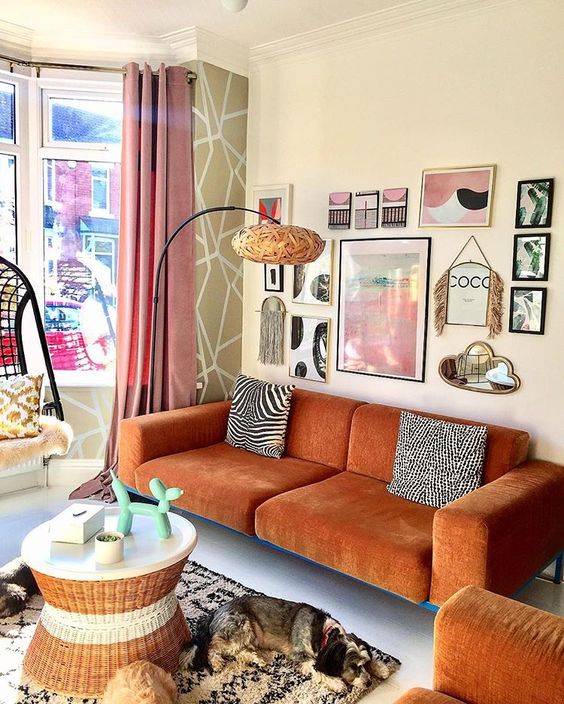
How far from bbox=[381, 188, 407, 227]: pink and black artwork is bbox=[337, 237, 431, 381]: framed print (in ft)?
0.32

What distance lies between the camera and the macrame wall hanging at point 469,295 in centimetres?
324

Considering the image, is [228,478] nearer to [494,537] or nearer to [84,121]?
[494,537]

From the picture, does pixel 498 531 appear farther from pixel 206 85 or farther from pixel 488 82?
pixel 206 85

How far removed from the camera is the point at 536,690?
154 centimetres

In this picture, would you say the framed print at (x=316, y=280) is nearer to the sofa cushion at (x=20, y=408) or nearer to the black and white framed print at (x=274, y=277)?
the black and white framed print at (x=274, y=277)

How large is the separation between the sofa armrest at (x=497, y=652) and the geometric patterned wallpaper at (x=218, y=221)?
2821mm

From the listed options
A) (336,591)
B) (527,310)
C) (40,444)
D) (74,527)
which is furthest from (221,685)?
(527,310)

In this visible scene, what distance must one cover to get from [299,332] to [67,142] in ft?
6.16

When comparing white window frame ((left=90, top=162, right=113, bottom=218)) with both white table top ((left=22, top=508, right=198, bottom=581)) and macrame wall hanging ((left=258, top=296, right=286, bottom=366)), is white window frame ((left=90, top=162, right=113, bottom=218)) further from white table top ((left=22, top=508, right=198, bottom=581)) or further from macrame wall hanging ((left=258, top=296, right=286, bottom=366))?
white table top ((left=22, top=508, right=198, bottom=581))

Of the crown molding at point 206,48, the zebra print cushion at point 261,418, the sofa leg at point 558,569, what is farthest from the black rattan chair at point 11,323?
the sofa leg at point 558,569

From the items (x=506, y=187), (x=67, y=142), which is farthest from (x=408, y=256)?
(x=67, y=142)

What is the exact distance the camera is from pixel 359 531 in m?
2.69

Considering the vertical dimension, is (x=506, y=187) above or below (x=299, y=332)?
above

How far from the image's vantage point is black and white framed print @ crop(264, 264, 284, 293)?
4199 millimetres
